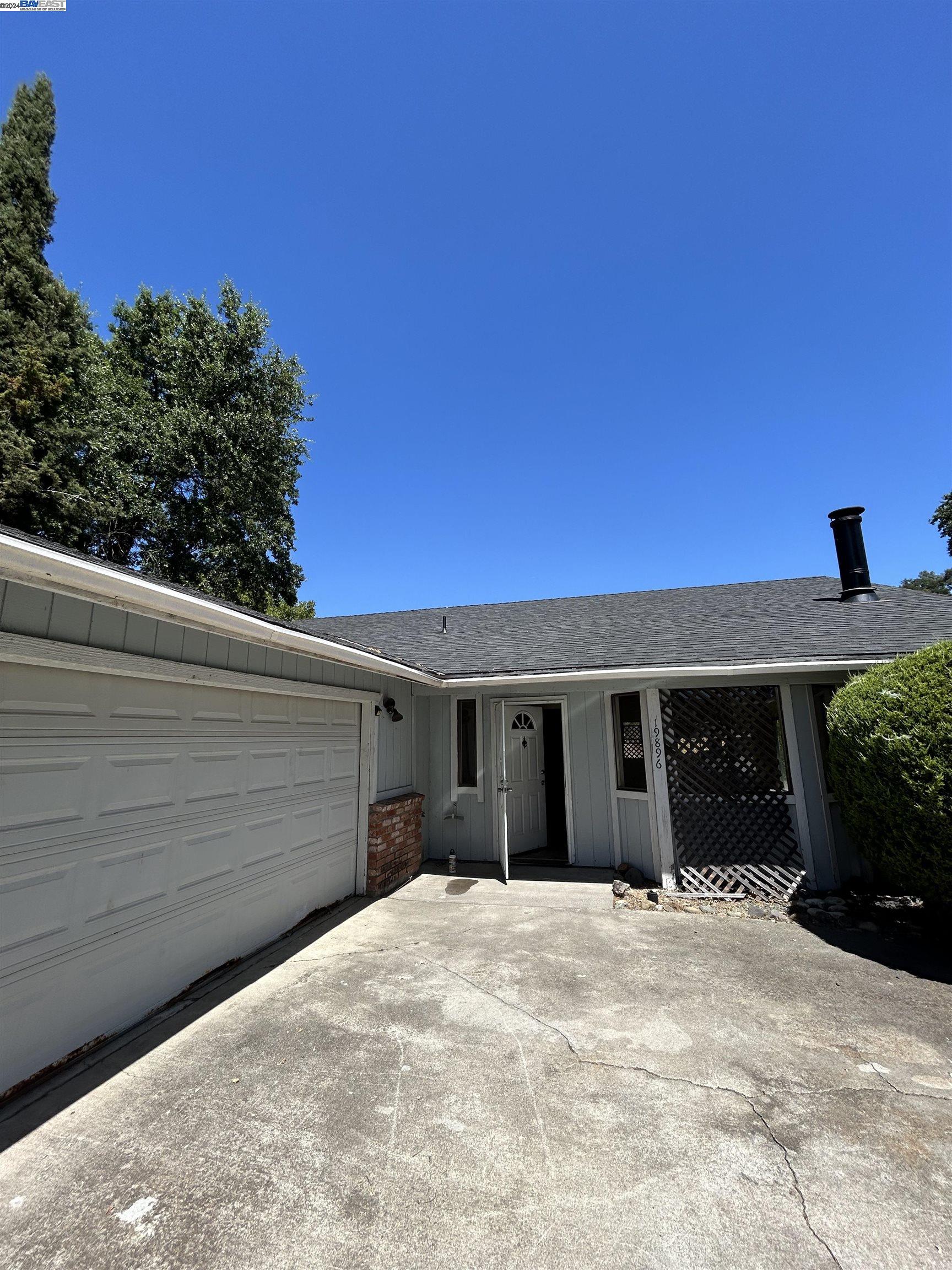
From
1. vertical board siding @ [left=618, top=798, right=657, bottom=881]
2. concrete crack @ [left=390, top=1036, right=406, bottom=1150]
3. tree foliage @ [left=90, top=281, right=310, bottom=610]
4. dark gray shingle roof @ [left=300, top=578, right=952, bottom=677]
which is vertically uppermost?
tree foliage @ [left=90, top=281, right=310, bottom=610]

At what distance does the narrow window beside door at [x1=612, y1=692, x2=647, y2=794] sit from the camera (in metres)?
7.15

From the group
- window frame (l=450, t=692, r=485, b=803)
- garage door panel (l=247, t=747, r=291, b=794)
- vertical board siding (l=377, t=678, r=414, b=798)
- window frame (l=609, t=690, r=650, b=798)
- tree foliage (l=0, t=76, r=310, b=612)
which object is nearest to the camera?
garage door panel (l=247, t=747, r=291, b=794)

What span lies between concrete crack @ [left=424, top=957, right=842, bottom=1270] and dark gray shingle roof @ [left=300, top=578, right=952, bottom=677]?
365cm

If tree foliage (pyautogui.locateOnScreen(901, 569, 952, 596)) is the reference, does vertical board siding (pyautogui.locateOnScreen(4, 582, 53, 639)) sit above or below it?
below

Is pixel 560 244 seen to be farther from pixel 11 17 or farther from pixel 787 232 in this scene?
pixel 11 17

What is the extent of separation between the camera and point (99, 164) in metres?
9.06

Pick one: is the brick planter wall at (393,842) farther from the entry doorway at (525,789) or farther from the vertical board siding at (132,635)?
the vertical board siding at (132,635)

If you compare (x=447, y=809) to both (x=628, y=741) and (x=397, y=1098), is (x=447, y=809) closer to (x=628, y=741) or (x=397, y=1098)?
(x=628, y=741)

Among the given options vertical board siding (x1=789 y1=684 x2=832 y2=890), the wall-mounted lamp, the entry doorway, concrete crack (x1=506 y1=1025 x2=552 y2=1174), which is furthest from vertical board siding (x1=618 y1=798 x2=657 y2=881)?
concrete crack (x1=506 y1=1025 x2=552 y2=1174)

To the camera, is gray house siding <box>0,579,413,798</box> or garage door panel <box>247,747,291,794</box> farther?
garage door panel <box>247,747,291,794</box>

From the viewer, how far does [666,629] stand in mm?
7867

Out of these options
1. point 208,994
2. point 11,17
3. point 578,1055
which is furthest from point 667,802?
point 11,17

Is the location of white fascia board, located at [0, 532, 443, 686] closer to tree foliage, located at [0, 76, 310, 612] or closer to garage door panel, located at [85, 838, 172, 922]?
garage door panel, located at [85, 838, 172, 922]

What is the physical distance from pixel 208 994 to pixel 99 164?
1311cm
